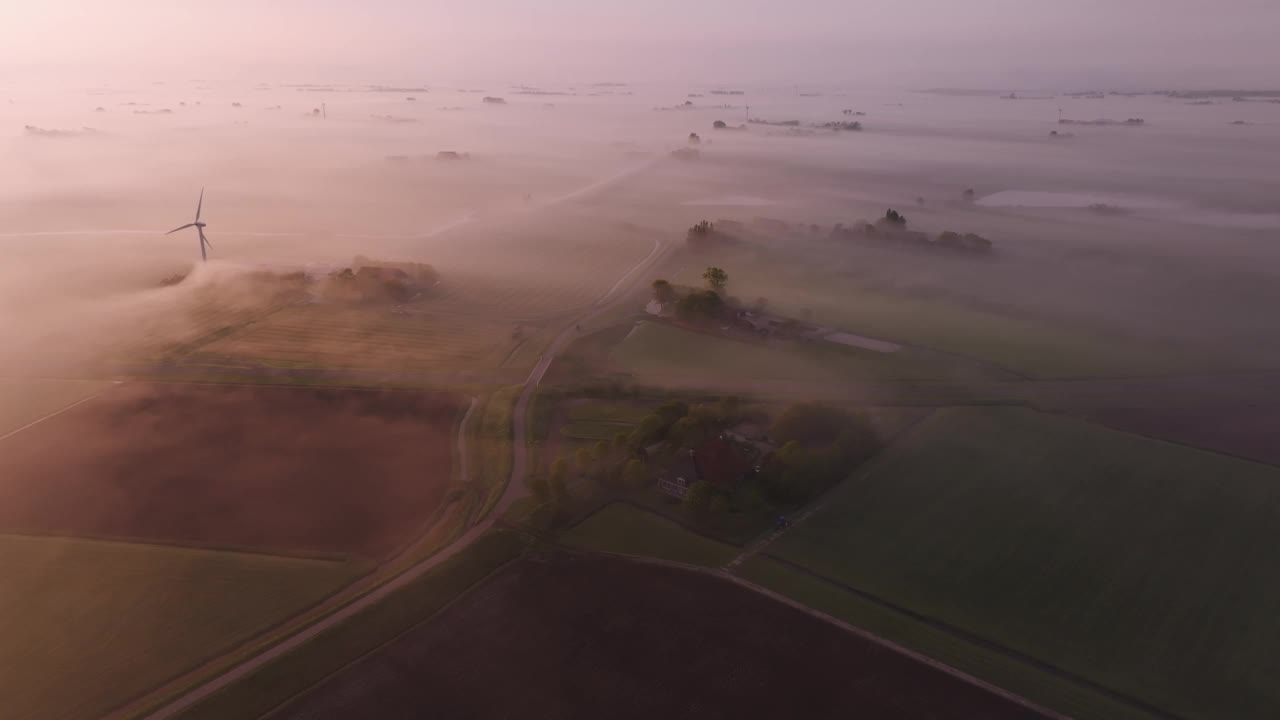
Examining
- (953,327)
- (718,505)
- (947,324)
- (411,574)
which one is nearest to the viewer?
(411,574)

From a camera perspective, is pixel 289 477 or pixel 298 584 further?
pixel 289 477

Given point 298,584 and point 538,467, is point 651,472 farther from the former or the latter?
point 298,584

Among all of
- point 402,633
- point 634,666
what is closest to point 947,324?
point 634,666

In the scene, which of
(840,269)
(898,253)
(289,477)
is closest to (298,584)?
(289,477)

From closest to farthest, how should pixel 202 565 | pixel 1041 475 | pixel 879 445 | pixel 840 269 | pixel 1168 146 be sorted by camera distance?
pixel 202 565 → pixel 1041 475 → pixel 879 445 → pixel 840 269 → pixel 1168 146

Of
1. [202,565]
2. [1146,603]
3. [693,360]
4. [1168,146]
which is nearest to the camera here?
[1146,603]

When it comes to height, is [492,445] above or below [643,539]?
above

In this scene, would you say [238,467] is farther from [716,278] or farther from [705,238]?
[705,238]
